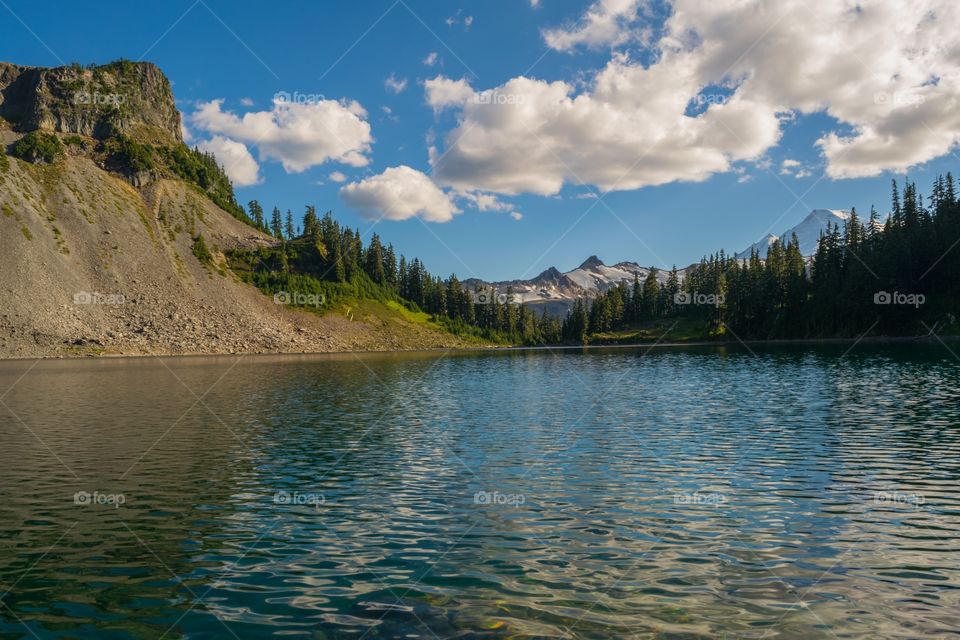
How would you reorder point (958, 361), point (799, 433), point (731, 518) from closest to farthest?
1. point (731, 518)
2. point (799, 433)
3. point (958, 361)

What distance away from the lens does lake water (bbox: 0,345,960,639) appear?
13211 mm

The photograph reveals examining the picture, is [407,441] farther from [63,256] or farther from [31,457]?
[63,256]

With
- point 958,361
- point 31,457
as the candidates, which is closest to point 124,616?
point 31,457

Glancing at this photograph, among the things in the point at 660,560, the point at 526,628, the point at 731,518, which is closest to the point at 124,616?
the point at 526,628

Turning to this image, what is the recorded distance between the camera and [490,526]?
19.8m

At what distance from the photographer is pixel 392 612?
44.0 feet

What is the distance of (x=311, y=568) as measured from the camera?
16.3 metres

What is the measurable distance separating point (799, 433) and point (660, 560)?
23722mm

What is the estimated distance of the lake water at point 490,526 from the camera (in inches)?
520

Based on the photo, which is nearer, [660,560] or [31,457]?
[660,560]

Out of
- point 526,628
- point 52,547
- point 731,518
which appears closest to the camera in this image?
point 526,628

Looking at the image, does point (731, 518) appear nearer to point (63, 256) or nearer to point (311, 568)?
point (311, 568)

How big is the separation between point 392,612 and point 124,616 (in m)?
6.47

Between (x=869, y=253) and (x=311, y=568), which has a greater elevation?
(x=869, y=253)
